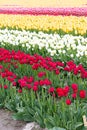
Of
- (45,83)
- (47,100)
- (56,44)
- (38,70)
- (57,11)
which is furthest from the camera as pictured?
(57,11)

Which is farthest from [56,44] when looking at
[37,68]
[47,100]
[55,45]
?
[47,100]

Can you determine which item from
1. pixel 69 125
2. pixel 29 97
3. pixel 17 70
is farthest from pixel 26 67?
pixel 69 125

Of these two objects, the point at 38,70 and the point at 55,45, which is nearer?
the point at 38,70

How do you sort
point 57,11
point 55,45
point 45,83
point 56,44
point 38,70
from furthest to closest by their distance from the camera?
1. point 57,11
2. point 55,45
3. point 56,44
4. point 38,70
5. point 45,83

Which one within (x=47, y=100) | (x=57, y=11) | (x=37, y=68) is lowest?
(x=47, y=100)

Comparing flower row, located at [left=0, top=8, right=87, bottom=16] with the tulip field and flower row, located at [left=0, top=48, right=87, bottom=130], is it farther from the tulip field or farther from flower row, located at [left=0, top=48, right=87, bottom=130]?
flower row, located at [left=0, top=48, right=87, bottom=130]

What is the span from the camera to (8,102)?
187 inches

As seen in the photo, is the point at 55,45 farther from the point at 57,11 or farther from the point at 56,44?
the point at 57,11

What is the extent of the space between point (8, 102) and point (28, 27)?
703cm

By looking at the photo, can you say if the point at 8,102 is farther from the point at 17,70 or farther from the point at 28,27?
the point at 28,27

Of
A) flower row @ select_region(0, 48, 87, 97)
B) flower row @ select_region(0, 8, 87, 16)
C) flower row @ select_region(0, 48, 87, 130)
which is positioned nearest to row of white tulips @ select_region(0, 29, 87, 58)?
flower row @ select_region(0, 48, 87, 97)

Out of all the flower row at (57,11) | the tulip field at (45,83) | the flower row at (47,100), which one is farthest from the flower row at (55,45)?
the flower row at (57,11)

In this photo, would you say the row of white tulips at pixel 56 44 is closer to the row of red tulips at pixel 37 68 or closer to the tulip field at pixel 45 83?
the tulip field at pixel 45 83

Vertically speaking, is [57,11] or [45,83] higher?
[57,11]
